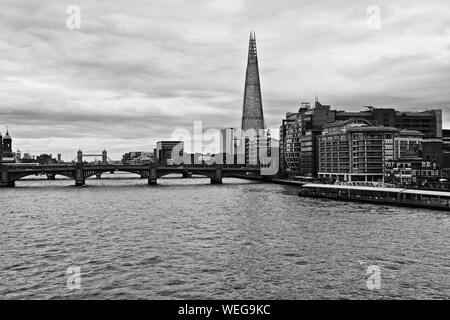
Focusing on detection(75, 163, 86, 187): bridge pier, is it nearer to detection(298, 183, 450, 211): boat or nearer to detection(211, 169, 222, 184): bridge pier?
detection(211, 169, 222, 184): bridge pier

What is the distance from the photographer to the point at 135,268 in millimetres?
36188

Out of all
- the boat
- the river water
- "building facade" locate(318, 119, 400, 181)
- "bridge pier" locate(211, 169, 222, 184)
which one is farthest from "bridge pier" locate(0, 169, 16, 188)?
"building facade" locate(318, 119, 400, 181)

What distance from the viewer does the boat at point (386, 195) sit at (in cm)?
7819

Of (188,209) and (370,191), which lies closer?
(188,209)

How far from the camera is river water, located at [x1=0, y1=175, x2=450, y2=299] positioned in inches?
1199

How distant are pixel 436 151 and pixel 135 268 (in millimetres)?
122008

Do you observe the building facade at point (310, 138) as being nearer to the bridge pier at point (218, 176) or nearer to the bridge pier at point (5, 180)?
the bridge pier at point (218, 176)

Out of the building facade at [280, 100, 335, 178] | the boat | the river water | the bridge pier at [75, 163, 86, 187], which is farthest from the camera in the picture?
the building facade at [280, 100, 335, 178]

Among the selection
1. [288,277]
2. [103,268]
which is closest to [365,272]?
[288,277]

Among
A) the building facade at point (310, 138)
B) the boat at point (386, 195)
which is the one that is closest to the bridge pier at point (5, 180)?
the boat at point (386, 195)

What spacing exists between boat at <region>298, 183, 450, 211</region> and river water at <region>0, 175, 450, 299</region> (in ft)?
20.1

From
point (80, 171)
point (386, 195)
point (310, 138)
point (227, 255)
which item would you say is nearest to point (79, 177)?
point (80, 171)

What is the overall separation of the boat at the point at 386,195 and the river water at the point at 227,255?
20.1 feet
